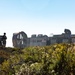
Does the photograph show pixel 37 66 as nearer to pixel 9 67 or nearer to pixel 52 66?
pixel 52 66

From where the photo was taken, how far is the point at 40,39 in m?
125

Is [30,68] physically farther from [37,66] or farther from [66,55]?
[66,55]

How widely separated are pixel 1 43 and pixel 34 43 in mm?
47117

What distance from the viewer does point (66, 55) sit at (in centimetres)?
1684

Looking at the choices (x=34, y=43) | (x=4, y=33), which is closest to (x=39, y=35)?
(x=34, y=43)

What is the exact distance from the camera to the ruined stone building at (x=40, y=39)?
366 feet

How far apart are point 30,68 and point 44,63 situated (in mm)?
1152

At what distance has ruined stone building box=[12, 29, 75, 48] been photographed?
111562 millimetres

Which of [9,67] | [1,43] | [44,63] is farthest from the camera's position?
[1,43]

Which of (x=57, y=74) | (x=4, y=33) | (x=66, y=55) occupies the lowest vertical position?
(x=57, y=74)

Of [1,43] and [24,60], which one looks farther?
[1,43]

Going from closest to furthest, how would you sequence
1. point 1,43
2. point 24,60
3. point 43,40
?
point 24,60 < point 1,43 < point 43,40

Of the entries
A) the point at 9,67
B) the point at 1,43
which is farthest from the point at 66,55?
the point at 1,43

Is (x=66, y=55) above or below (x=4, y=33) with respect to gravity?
below
